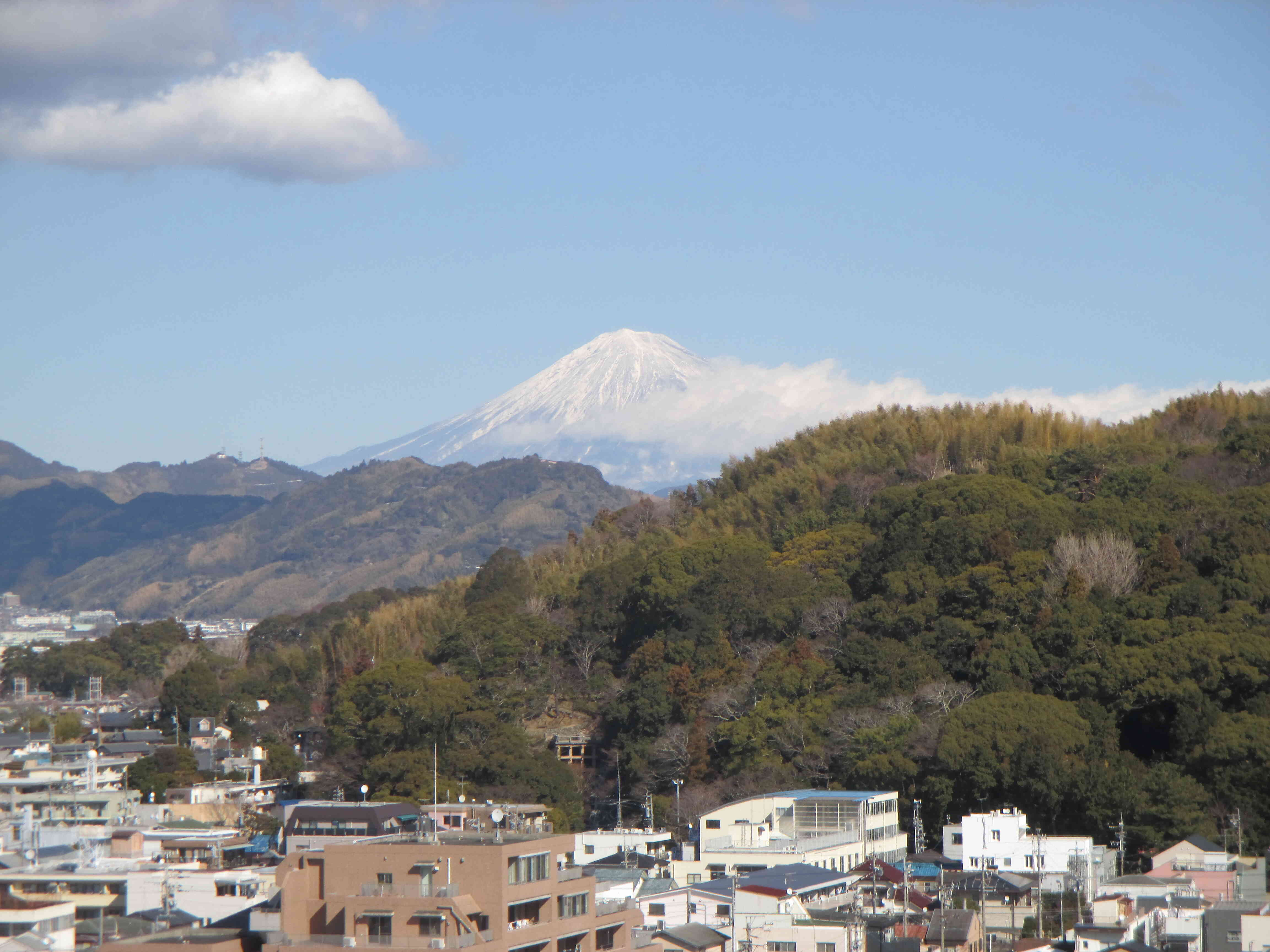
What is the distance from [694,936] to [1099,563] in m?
22.5

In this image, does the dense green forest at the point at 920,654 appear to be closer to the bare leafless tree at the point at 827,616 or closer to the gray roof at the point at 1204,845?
the bare leafless tree at the point at 827,616

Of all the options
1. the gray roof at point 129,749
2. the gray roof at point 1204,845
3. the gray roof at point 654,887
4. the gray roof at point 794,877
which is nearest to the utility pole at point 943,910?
the gray roof at point 794,877

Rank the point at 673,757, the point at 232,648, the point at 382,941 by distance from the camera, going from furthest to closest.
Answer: the point at 232,648 < the point at 673,757 < the point at 382,941

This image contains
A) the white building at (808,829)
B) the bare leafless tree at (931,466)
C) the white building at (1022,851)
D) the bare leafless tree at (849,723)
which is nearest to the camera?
the white building at (1022,851)

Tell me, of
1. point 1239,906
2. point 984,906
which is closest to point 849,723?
point 984,906

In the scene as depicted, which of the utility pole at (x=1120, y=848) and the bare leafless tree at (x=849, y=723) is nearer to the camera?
the utility pole at (x=1120, y=848)

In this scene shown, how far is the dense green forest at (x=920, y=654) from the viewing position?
3794cm

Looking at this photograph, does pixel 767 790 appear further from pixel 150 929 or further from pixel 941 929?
pixel 150 929

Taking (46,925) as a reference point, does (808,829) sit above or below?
below

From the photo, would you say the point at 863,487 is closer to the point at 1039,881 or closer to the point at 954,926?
the point at 1039,881

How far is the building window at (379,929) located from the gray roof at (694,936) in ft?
22.7

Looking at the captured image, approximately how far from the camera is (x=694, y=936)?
84.6 feet

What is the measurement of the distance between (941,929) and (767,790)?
14.8 m

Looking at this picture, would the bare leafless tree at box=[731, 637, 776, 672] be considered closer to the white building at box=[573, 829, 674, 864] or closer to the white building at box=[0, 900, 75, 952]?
the white building at box=[573, 829, 674, 864]
